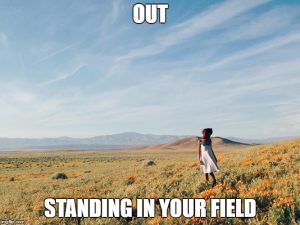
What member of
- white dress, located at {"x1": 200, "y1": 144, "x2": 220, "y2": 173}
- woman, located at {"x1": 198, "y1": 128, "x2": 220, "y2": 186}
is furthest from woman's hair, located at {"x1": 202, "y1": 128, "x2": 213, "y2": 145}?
white dress, located at {"x1": 200, "y1": 144, "x2": 220, "y2": 173}

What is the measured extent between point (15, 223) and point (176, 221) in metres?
6.38

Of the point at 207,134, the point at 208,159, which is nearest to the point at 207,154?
the point at 208,159

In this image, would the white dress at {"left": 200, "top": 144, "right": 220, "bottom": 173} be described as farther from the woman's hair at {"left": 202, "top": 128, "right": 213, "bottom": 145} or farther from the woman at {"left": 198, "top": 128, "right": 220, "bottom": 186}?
the woman's hair at {"left": 202, "top": 128, "right": 213, "bottom": 145}

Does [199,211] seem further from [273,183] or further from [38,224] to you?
[38,224]

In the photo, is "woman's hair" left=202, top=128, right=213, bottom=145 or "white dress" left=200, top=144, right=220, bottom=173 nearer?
"white dress" left=200, top=144, right=220, bottom=173

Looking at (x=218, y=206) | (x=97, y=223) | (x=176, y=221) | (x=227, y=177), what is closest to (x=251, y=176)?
(x=227, y=177)

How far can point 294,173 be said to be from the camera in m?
13.9

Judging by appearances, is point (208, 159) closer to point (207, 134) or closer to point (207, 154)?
point (207, 154)

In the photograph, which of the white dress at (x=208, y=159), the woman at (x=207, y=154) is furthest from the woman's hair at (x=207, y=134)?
the white dress at (x=208, y=159)

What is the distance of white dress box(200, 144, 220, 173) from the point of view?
42.9 feet

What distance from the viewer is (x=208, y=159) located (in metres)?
13.1

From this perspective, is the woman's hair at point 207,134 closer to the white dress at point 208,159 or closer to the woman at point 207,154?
the woman at point 207,154

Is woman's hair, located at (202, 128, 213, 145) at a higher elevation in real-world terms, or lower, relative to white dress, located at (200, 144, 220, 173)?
higher

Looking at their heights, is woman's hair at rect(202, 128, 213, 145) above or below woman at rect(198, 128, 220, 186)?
above
